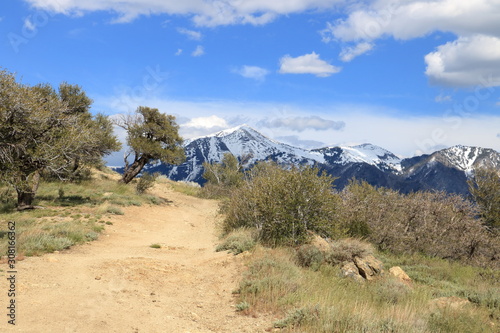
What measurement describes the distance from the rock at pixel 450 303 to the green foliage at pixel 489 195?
27120 millimetres

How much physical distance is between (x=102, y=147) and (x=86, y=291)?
2281 centimetres

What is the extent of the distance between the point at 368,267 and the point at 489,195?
2984 centimetres

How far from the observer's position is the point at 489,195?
1288 inches

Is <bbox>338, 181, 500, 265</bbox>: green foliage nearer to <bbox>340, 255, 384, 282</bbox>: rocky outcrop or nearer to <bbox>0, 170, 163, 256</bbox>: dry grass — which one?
<bbox>340, 255, 384, 282</bbox>: rocky outcrop

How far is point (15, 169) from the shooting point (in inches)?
510

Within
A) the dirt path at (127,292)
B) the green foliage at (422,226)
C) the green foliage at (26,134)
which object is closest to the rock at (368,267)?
the dirt path at (127,292)

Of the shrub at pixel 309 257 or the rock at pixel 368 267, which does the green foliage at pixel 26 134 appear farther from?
the rock at pixel 368 267

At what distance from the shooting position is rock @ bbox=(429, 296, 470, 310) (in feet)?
26.4

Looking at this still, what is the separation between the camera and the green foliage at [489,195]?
3109 centimetres

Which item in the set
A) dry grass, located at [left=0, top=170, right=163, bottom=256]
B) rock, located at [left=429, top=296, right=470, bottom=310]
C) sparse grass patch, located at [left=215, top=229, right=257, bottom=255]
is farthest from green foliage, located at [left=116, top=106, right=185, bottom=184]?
rock, located at [left=429, top=296, right=470, bottom=310]

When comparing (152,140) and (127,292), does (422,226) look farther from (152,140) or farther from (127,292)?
(152,140)

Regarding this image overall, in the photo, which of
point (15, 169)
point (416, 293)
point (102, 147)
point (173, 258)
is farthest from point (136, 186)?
point (416, 293)

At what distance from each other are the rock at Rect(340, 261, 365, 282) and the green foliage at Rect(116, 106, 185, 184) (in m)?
24.5

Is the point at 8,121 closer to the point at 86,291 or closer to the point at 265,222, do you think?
the point at 86,291
